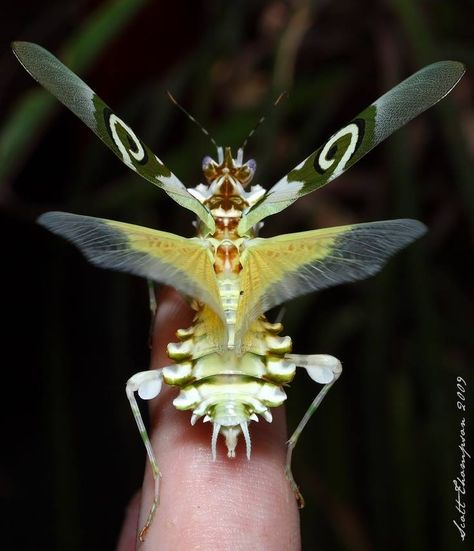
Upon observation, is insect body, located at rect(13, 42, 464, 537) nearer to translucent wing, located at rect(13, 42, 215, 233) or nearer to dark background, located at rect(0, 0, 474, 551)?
translucent wing, located at rect(13, 42, 215, 233)

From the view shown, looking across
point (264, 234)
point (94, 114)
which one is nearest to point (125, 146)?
point (94, 114)

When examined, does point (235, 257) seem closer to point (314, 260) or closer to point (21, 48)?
point (314, 260)

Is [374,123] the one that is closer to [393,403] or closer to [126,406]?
[393,403]

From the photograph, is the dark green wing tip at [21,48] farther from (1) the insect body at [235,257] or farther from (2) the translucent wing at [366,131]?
(2) the translucent wing at [366,131]

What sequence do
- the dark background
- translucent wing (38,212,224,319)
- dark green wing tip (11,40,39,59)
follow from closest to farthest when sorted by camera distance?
translucent wing (38,212,224,319)
dark green wing tip (11,40,39,59)
the dark background

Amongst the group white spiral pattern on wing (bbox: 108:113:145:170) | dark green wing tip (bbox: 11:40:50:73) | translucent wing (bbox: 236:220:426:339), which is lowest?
translucent wing (bbox: 236:220:426:339)

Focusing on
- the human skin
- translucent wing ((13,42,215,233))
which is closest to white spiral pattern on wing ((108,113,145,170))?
translucent wing ((13,42,215,233))
